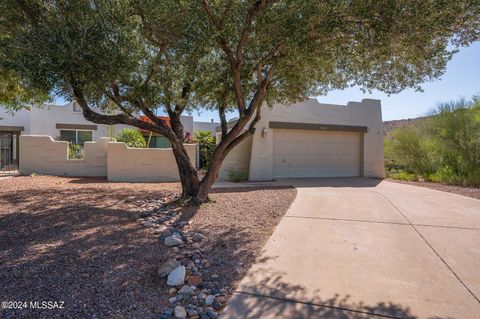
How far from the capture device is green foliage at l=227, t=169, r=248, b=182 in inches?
526

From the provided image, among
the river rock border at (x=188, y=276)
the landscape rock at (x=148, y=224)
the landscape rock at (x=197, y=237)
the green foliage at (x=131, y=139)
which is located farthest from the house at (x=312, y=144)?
the river rock border at (x=188, y=276)

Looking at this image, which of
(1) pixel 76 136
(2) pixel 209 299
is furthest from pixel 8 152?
(2) pixel 209 299

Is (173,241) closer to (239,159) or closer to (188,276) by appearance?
(188,276)

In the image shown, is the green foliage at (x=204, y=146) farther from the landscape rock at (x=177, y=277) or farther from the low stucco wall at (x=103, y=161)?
the landscape rock at (x=177, y=277)

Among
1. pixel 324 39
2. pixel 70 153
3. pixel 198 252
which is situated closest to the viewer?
pixel 198 252

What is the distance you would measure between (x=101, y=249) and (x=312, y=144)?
39.0 ft

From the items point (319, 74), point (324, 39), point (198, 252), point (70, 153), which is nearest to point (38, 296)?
point (198, 252)

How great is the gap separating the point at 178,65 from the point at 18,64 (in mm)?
2869

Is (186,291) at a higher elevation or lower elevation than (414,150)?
lower

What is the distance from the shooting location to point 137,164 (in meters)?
12.2

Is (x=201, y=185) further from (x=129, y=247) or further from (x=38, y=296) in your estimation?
(x=38, y=296)

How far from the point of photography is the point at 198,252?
4.41 metres

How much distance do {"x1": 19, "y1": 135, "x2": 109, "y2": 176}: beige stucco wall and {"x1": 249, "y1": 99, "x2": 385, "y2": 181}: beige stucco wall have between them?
6.40 meters

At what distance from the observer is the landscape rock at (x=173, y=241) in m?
4.68
